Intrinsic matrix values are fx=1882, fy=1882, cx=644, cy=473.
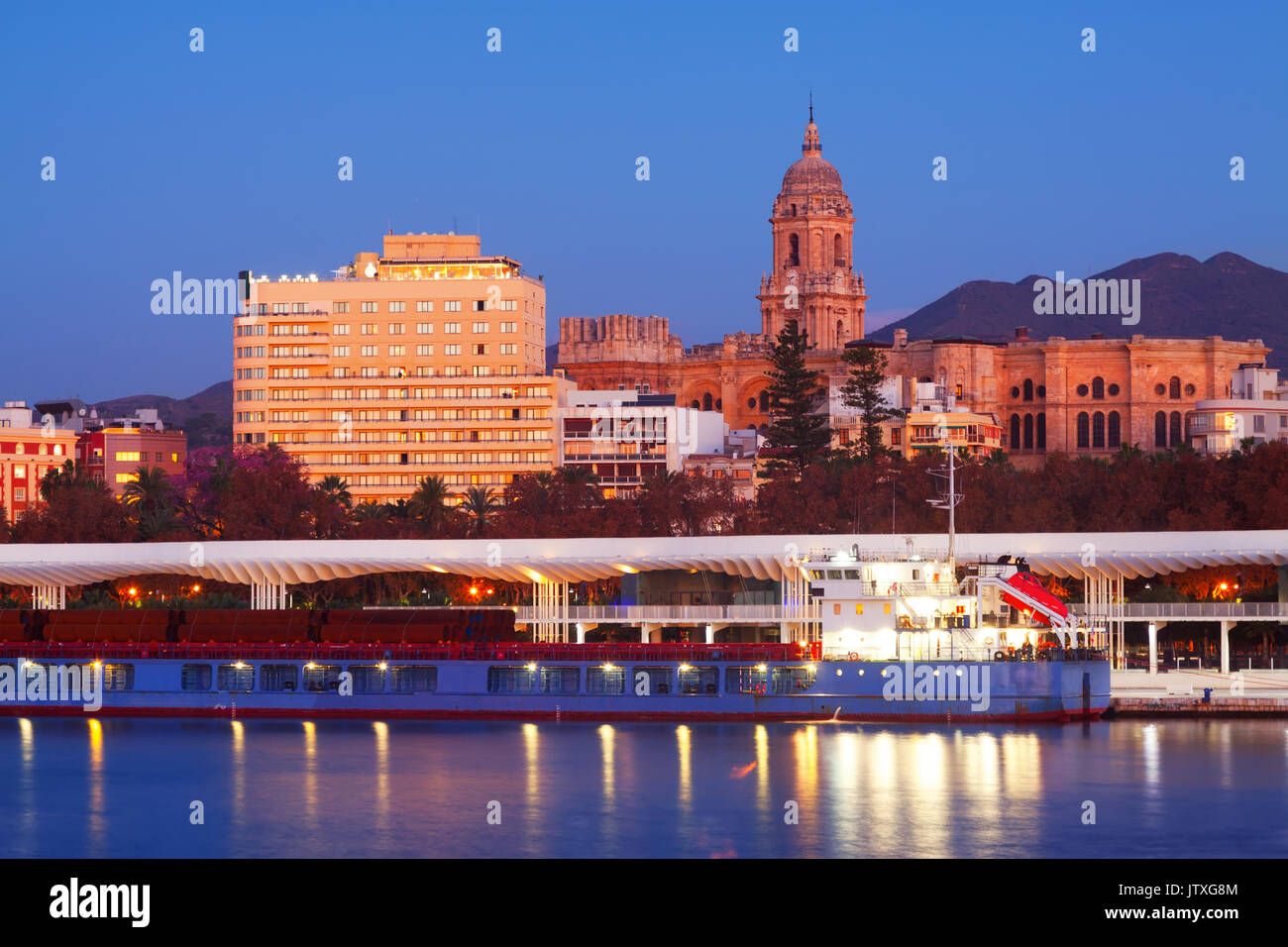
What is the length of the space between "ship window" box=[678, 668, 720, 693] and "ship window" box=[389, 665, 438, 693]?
10.9 m

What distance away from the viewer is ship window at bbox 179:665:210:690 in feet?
274

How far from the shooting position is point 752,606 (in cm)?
9350

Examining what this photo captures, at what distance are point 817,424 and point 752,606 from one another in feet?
259

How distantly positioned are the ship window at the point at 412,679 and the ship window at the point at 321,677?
2518 mm

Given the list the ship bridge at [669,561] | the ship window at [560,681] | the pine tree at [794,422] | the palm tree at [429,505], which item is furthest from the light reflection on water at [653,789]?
the pine tree at [794,422]

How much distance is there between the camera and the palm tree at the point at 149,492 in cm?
13612

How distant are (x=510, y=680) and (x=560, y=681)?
2.24 m

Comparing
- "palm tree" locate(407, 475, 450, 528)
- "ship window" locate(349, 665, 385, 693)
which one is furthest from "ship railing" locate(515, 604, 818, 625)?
"palm tree" locate(407, 475, 450, 528)

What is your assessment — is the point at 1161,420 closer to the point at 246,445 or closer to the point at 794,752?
the point at 246,445

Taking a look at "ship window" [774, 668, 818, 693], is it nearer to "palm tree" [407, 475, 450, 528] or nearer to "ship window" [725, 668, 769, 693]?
"ship window" [725, 668, 769, 693]

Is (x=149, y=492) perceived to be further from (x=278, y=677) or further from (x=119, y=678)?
(x=278, y=677)
